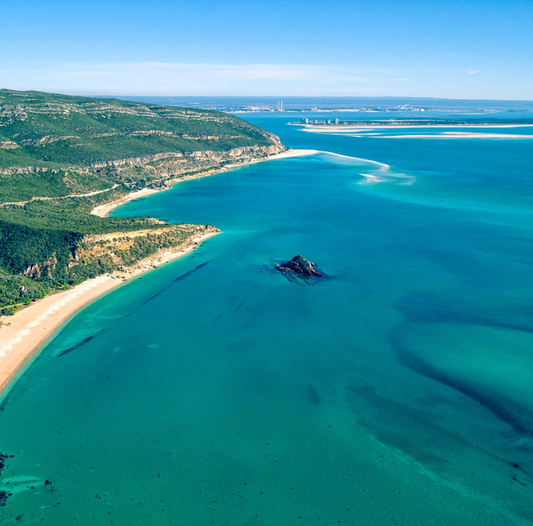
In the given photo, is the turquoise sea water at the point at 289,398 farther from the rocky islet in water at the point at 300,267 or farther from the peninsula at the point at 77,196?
the peninsula at the point at 77,196

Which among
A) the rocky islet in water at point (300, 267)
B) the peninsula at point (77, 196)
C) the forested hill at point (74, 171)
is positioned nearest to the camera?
the peninsula at point (77, 196)

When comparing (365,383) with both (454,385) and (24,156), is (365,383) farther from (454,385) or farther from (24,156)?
(24,156)

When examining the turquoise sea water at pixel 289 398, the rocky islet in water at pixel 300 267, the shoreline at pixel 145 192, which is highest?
the shoreline at pixel 145 192

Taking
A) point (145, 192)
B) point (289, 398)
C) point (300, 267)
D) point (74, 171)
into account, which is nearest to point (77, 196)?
point (74, 171)

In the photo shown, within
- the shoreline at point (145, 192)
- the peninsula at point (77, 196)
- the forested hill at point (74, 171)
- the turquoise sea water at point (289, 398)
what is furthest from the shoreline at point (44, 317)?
the shoreline at point (145, 192)

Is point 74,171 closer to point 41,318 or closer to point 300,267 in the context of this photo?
point 41,318

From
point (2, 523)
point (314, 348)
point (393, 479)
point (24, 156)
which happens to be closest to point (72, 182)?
point (24, 156)
